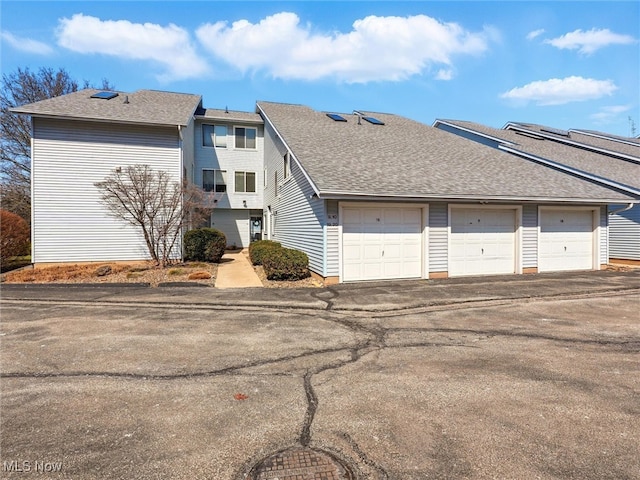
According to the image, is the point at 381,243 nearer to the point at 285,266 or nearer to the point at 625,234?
the point at 285,266

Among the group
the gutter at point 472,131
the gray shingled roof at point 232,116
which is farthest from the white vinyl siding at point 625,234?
the gray shingled roof at point 232,116

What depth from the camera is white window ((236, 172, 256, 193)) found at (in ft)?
75.6

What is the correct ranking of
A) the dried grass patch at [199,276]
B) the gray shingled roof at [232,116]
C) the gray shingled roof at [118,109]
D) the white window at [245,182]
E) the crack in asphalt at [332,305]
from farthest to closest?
the white window at [245,182]
the gray shingled roof at [232,116]
the gray shingled roof at [118,109]
the dried grass patch at [199,276]
the crack in asphalt at [332,305]

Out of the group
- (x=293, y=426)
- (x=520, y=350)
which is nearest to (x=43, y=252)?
(x=293, y=426)

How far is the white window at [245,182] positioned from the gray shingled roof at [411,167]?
18.0ft

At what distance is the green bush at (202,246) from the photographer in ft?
47.2

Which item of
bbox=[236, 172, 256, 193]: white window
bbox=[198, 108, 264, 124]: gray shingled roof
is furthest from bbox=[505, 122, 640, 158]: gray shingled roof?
bbox=[236, 172, 256, 193]: white window

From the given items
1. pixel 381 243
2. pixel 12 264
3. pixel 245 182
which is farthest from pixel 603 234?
pixel 12 264

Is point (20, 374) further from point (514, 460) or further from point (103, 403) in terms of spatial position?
point (514, 460)

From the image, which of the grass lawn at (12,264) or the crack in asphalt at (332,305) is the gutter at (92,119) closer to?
the grass lawn at (12,264)

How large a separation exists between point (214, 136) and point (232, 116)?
1654mm

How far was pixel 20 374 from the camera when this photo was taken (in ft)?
14.3

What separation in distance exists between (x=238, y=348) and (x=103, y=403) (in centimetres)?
197

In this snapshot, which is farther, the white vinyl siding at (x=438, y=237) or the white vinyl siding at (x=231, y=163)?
the white vinyl siding at (x=231, y=163)
